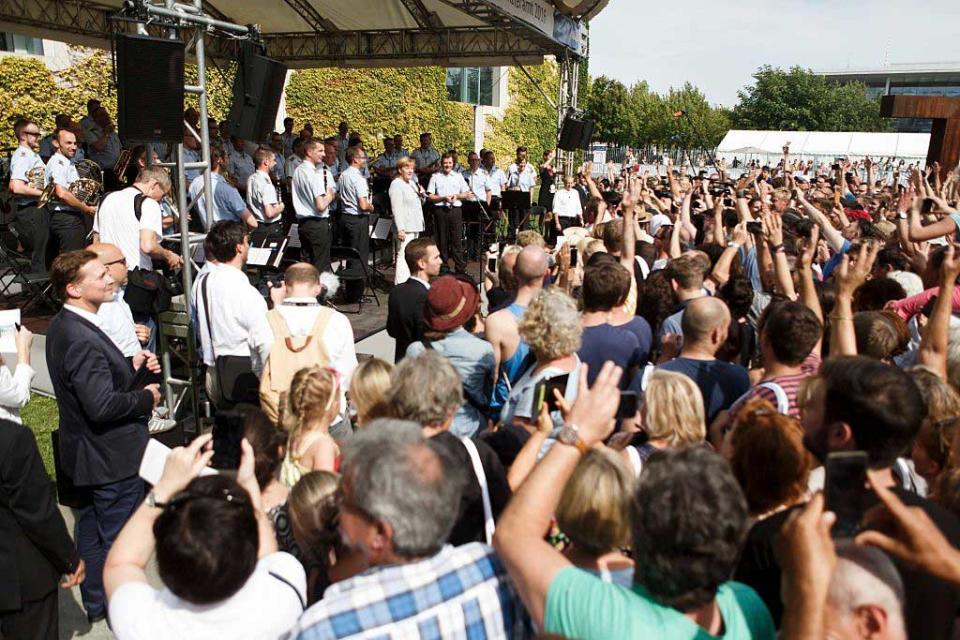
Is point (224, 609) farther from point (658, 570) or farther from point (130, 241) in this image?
point (130, 241)

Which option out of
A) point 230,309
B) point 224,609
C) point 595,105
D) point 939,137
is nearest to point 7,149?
point 230,309

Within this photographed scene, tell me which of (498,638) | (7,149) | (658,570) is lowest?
(498,638)

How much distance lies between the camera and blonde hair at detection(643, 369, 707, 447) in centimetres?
260

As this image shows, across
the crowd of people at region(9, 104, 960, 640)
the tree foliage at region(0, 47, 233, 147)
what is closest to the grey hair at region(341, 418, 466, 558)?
the crowd of people at region(9, 104, 960, 640)

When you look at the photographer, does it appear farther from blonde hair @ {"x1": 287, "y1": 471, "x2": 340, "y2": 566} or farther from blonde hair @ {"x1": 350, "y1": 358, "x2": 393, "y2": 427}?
blonde hair @ {"x1": 350, "y1": 358, "x2": 393, "y2": 427}

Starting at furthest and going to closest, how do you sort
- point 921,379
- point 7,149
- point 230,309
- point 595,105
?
point 595,105
point 7,149
point 230,309
point 921,379

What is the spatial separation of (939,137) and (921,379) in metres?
10.8

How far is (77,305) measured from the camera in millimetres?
3293

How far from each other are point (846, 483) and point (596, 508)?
557 mm

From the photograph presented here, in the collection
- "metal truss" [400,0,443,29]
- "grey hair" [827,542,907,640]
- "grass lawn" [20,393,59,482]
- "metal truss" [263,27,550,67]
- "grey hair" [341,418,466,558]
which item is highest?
"metal truss" [400,0,443,29]

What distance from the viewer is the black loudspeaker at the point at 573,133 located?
12586 millimetres

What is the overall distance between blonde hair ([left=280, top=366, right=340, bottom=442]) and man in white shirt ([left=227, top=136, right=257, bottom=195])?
8.05 meters

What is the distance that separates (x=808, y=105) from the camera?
67.6m

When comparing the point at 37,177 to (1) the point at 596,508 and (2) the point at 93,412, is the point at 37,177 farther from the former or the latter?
(1) the point at 596,508
